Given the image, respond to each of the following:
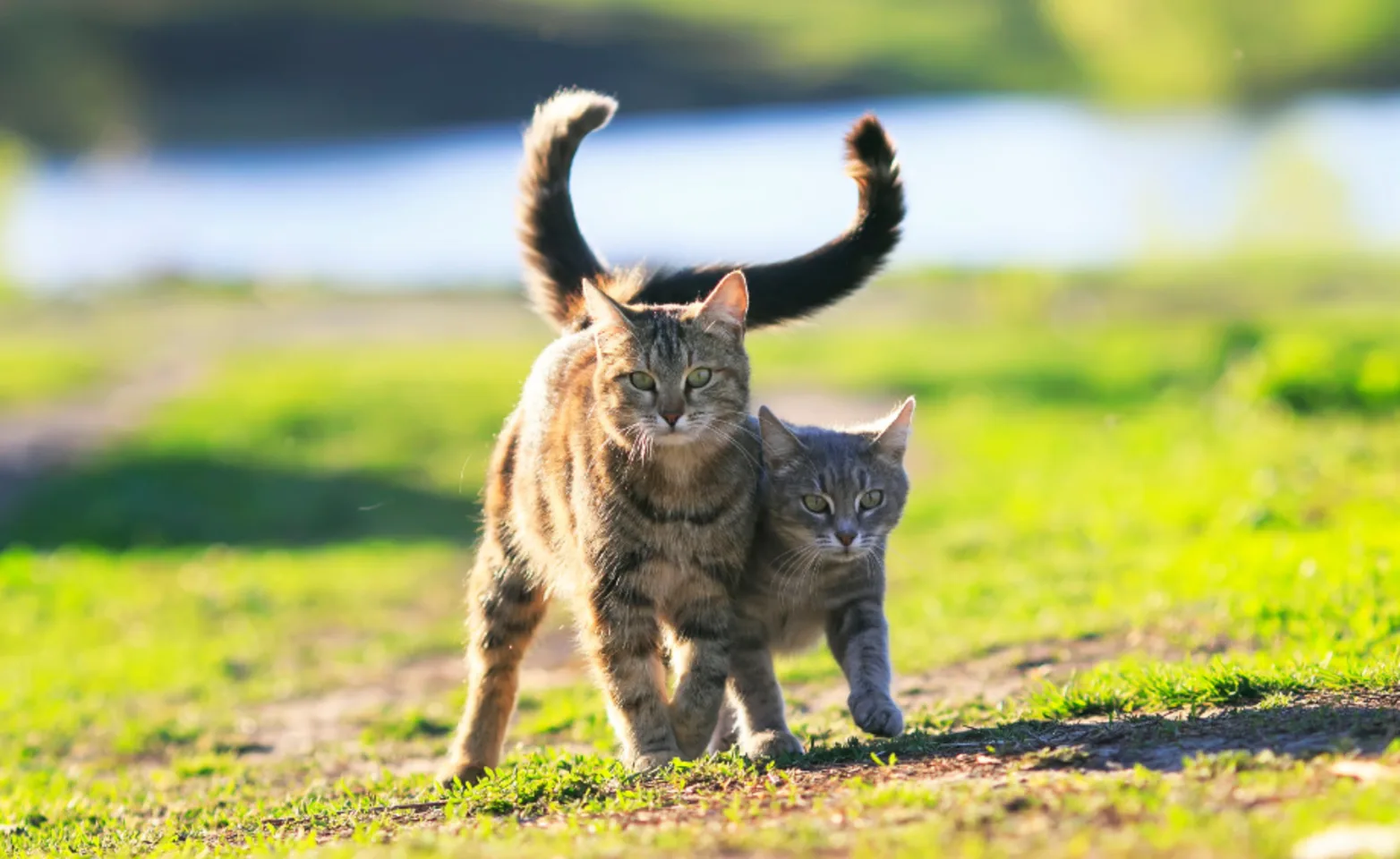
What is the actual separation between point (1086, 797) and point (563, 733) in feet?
12.1

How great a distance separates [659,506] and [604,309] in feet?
2.39

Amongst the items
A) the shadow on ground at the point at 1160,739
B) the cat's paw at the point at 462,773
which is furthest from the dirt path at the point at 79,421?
the shadow on ground at the point at 1160,739

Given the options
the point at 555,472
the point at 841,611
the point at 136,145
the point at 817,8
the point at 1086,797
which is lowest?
the point at 1086,797

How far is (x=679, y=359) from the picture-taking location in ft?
18.4

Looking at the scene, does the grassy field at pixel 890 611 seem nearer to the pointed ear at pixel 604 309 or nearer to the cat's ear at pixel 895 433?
the cat's ear at pixel 895 433

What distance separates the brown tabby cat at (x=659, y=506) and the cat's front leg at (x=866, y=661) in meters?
0.49

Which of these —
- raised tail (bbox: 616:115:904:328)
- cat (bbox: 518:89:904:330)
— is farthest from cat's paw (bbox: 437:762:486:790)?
raised tail (bbox: 616:115:904:328)

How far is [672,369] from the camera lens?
5.59 m

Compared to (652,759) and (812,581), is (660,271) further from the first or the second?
(652,759)

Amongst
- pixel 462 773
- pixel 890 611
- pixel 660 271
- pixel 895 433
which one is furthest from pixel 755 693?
pixel 890 611

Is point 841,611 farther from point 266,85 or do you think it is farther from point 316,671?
point 266,85

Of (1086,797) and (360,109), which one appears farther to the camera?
(360,109)

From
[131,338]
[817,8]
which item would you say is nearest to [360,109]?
[817,8]

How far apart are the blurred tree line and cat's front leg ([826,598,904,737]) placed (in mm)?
31844
